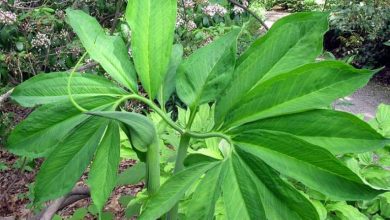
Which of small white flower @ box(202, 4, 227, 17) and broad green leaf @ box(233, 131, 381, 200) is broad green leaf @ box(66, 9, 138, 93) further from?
small white flower @ box(202, 4, 227, 17)

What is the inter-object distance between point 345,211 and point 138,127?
1.10 m

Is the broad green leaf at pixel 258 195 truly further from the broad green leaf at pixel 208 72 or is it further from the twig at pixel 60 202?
the twig at pixel 60 202

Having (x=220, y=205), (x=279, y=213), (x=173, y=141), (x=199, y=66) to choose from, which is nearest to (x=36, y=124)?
(x=199, y=66)

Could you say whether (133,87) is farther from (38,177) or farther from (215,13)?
(215,13)

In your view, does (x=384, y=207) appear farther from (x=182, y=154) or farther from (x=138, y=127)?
(x=138, y=127)

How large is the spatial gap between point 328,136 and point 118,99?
271mm

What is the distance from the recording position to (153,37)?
0.57 meters

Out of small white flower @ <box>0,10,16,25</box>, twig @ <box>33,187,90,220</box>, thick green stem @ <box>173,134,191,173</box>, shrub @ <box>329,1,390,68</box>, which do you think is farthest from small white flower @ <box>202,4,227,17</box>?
thick green stem @ <box>173,134,191,173</box>

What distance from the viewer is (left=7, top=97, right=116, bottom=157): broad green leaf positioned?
0.58 meters

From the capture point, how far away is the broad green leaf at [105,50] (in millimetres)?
604

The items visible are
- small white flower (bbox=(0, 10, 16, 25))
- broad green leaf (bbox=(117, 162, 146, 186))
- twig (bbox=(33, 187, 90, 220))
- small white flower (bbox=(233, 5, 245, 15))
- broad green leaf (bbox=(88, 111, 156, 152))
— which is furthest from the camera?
small white flower (bbox=(233, 5, 245, 15))

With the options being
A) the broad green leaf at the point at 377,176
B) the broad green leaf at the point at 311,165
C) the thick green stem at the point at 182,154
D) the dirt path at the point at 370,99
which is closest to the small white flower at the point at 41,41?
the broad green leaf at the point at 377,176

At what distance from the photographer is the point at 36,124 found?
0.60 metres

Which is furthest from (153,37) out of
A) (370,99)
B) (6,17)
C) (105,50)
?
(370,99)
